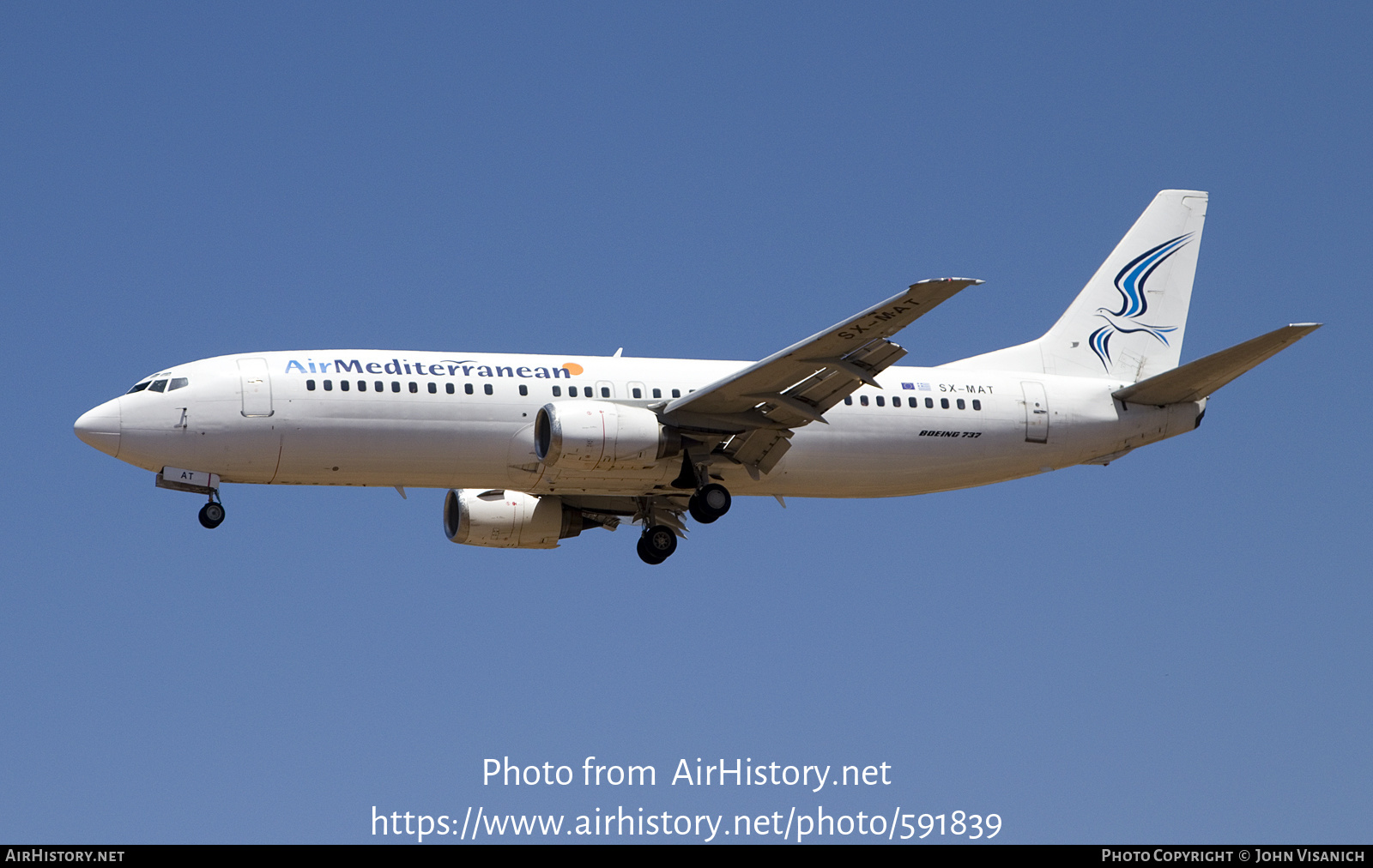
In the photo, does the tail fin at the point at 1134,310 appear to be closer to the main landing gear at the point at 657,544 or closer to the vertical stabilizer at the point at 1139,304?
the vertical stabilizer at the point at 1139,304

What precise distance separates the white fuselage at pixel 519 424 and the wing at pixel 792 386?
3.14 ft

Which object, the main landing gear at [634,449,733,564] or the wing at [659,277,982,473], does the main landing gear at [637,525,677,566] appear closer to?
the main landing gear at [634,449,733,564]

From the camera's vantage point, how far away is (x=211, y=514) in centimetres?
3647

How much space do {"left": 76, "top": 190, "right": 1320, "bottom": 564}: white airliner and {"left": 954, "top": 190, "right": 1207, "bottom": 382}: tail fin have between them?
3.3 inches

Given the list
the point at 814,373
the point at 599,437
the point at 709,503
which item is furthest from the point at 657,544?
the point at 814,373

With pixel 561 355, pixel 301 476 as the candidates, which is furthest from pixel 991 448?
pixel 301 476

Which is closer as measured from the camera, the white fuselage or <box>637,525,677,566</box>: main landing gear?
the white fuselage

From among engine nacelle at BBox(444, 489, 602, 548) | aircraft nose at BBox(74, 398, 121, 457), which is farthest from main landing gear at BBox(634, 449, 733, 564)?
aircraft nose at BBox(74, 398, 121, 457)

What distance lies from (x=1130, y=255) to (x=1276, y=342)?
27.4ft

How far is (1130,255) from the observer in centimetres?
4447

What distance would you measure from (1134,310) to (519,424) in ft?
52.4

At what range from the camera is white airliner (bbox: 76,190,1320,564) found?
36.0m

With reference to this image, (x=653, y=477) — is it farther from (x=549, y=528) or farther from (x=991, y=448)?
(x=991, y=448)

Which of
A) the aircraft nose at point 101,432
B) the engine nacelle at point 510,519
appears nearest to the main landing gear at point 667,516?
the engine nacelle at point 510,519
